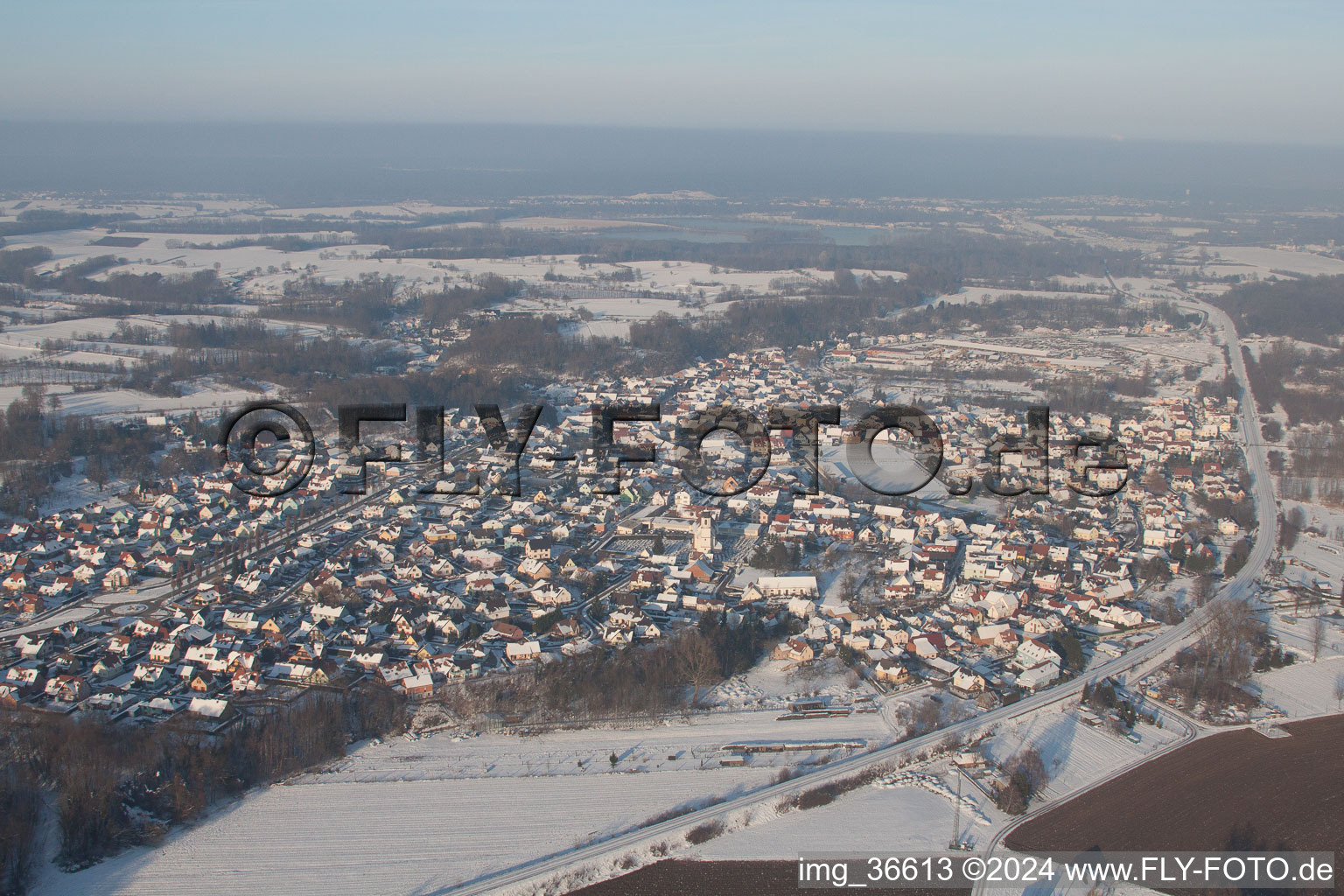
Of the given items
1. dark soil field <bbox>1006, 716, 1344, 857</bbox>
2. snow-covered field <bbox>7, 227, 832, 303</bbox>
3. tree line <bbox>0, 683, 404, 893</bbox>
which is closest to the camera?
tree line <bbox>0, 683, 404, 893</bbox>

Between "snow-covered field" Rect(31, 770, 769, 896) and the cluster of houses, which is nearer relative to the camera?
"snow-covered field" Rect(31, 770, 769, 896)

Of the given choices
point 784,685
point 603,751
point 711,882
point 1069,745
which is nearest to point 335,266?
point 784,685

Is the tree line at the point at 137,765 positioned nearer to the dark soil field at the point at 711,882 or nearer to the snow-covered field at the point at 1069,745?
the dark soil field at the point at 711,882

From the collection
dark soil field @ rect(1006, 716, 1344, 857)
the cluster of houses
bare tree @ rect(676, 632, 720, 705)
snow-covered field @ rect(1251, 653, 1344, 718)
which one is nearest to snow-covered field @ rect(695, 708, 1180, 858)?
dark soil field @ rect(1006, 716, 1344, 857)

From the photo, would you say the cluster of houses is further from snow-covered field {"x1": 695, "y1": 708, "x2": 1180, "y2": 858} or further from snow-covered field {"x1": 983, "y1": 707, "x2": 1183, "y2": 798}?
snow-covered field {"x1": 695, "y1": 708, "x2": 1180, "y2": 858}

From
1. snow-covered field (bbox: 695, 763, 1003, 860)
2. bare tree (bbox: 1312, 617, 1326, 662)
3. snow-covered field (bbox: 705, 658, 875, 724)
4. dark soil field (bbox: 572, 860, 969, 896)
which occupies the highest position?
bare tree (bbox: 1312, 617, 1326, 662)

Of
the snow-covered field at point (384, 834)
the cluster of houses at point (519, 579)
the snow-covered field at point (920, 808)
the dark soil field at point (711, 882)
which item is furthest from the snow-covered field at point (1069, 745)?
the snow-covered field at point (384, 834)
